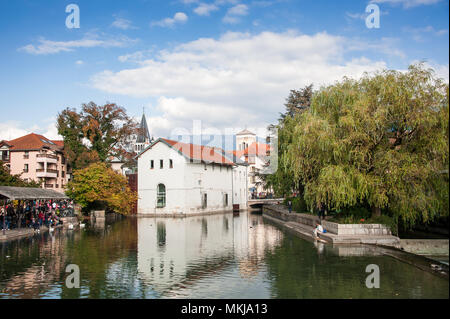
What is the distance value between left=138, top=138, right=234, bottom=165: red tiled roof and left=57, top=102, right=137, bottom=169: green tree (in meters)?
3.91

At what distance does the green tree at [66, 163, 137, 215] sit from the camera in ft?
139

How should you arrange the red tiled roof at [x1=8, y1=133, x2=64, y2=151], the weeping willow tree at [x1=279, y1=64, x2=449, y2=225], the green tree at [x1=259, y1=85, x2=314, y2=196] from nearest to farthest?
the weeping willow tree at [x1=279, y1=64, x2=449, y2=225], the green tree at [x1=259, y1=85, x2=314, y2=196], the red tiled roof at [x1=8, y1=133, x2=64, y2=151]

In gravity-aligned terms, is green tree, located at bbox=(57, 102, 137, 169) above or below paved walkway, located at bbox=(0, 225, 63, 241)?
above

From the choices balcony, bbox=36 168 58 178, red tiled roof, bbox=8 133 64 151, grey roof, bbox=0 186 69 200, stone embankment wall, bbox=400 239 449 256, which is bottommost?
stone embankment wall, bbox=400 239 449 256

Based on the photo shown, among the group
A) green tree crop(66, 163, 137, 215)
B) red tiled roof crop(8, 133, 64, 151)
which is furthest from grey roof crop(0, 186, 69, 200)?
red tiled roof crop(8, 133, 64, 151)

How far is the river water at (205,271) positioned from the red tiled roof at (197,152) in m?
28.7

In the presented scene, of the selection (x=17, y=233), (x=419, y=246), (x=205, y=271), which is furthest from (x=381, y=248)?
(x=17, y=233)

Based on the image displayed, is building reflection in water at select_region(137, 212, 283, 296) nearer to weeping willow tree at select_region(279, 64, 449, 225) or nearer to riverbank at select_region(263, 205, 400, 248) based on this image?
riverbank at select_region(263, 205, 400, 248)

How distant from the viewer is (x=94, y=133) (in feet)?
165

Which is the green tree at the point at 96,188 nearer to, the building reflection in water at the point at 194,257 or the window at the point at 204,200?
the window at the point at 204,200

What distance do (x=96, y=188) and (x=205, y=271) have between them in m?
31.3
